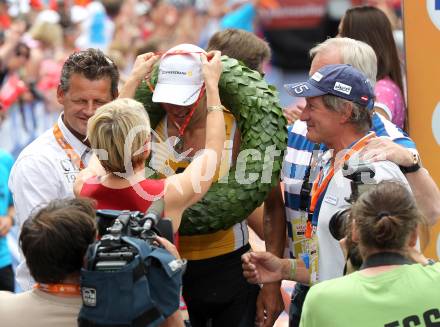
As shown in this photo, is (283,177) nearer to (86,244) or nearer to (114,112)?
(114,112)

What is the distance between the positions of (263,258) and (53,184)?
41.7 inches

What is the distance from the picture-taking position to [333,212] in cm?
420

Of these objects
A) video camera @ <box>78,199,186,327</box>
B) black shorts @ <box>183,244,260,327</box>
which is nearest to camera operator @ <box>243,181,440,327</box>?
video camera @ <box>78,199,186,327</box>

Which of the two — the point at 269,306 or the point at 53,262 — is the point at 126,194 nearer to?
the point at 53,262

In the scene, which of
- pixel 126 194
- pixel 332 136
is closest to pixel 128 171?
pixel 126 194

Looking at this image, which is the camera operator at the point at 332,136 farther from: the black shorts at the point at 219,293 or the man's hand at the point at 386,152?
the black shorts at the point at 219,293

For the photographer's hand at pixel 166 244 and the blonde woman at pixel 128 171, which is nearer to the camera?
the photographer's hand at pixel 166 244

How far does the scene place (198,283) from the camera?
5.05 m

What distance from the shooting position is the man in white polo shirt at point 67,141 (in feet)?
15.7

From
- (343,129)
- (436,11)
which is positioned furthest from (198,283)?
(436,11)

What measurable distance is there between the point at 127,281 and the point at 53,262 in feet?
1.03

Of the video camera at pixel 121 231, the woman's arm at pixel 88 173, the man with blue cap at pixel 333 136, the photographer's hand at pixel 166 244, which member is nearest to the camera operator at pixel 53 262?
the video camera at pixel 121 231

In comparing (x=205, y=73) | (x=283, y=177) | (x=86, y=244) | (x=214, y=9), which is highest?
(x=205, y=73)

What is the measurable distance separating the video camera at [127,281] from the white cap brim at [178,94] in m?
1.17
